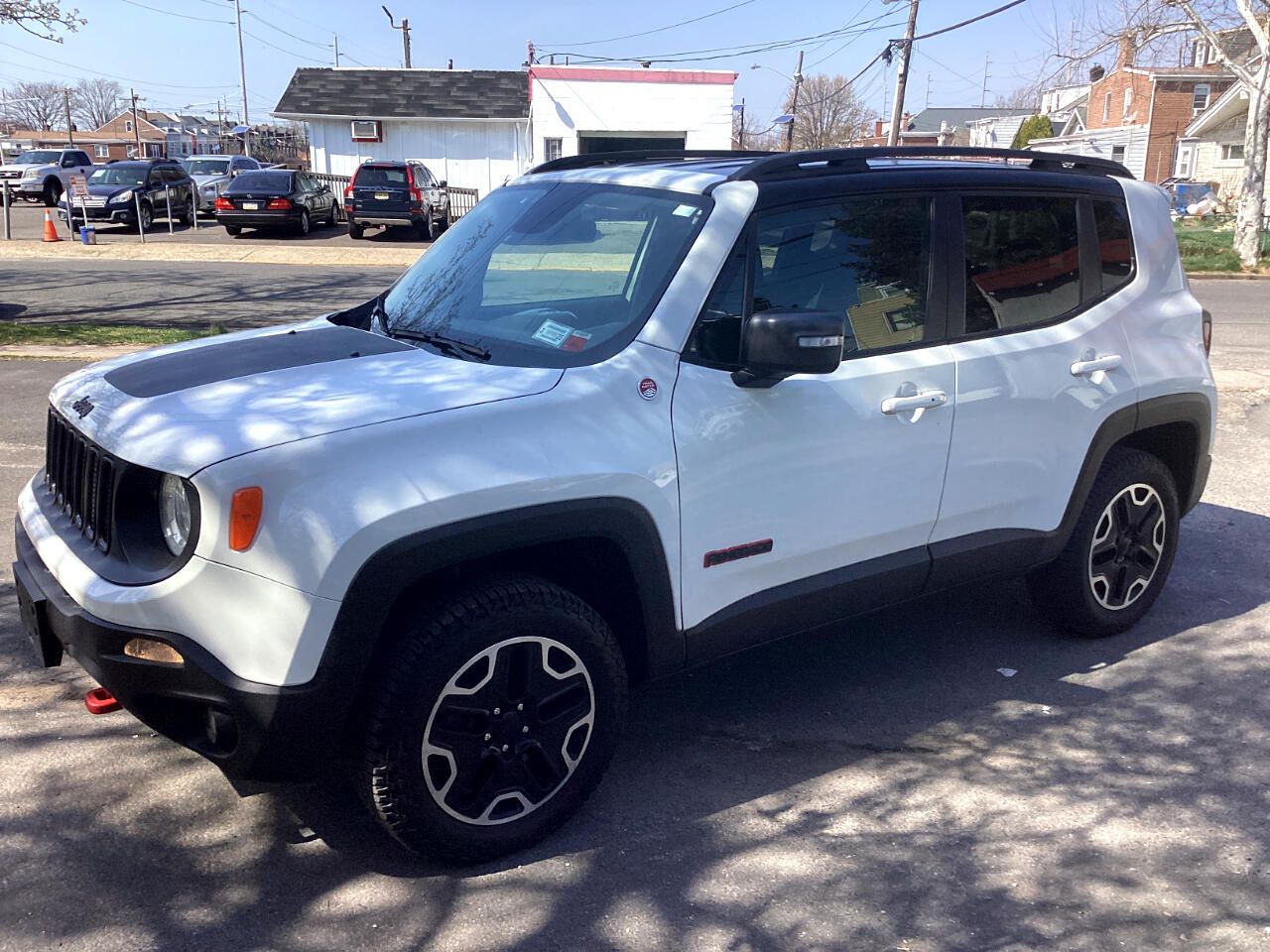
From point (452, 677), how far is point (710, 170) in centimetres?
193

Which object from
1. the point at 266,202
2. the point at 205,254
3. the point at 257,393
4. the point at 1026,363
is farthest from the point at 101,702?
the point at 266,202

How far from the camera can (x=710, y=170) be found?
3.79 metres

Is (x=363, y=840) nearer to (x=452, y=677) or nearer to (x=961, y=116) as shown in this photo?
(x=452, y=677)

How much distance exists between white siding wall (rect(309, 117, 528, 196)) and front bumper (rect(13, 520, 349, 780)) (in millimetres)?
33353

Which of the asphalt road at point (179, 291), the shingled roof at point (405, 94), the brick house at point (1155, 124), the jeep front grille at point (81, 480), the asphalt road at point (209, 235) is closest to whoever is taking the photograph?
the jeep front grille at point (81, 480)

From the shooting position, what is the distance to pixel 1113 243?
459cm

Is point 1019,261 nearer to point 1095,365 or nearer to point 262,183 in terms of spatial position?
point 1095,365

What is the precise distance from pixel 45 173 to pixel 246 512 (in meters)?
37.6

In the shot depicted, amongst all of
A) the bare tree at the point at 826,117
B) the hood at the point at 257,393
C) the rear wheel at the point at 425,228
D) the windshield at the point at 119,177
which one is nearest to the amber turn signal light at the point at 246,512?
the hood at the point at 257,393

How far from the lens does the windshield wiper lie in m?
3.50

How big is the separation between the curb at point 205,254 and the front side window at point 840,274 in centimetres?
1842

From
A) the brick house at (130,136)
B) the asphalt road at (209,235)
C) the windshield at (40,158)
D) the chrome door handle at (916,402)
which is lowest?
the chrome door handle at (916,402)

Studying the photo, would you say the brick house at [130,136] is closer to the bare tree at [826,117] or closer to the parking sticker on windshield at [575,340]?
the bare tree at [826,117]

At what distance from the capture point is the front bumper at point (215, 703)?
108 inches
